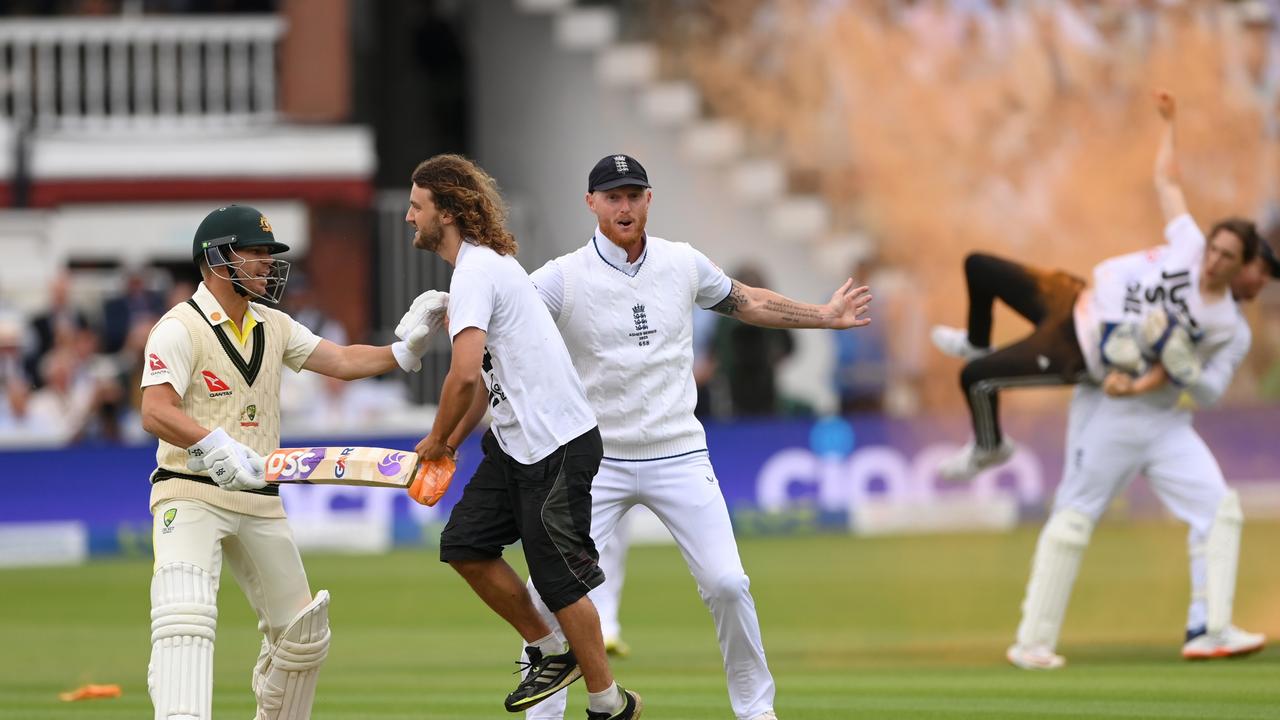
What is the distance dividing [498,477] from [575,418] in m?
0.41

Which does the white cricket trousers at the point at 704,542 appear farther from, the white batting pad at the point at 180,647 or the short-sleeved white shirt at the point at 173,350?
the short-sleeved white shirt at the point at 173,350

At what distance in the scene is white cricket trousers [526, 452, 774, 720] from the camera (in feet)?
24.9

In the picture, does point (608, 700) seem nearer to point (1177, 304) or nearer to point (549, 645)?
point (549, 645)

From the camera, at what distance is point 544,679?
24.6 ft

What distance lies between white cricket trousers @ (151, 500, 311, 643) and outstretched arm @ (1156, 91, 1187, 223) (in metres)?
5.43

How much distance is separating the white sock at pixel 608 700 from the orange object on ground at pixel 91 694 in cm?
358

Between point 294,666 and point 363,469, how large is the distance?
0.90 metres

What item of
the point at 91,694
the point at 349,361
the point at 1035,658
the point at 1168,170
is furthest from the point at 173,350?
the point at 1168,170

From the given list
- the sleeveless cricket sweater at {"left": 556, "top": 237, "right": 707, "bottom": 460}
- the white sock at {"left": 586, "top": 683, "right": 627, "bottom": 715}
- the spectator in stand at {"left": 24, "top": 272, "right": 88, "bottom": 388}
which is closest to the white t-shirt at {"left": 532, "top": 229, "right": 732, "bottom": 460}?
the sleeveless cricket sweater at {"left": 556, "top": 237, "right": 707, "bottom": 460}

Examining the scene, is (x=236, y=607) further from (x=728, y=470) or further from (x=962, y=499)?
(x=962, y=499)

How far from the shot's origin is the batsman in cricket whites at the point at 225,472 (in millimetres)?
7133

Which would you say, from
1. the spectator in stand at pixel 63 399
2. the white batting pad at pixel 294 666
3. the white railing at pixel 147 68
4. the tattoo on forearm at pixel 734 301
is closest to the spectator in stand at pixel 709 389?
the spectator in stand at pixel 63 399

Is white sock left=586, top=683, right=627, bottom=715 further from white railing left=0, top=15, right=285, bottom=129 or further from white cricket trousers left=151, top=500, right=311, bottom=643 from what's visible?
white railing left=0, top=15, right=285, bottom=129

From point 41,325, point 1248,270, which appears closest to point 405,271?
point 41,325
